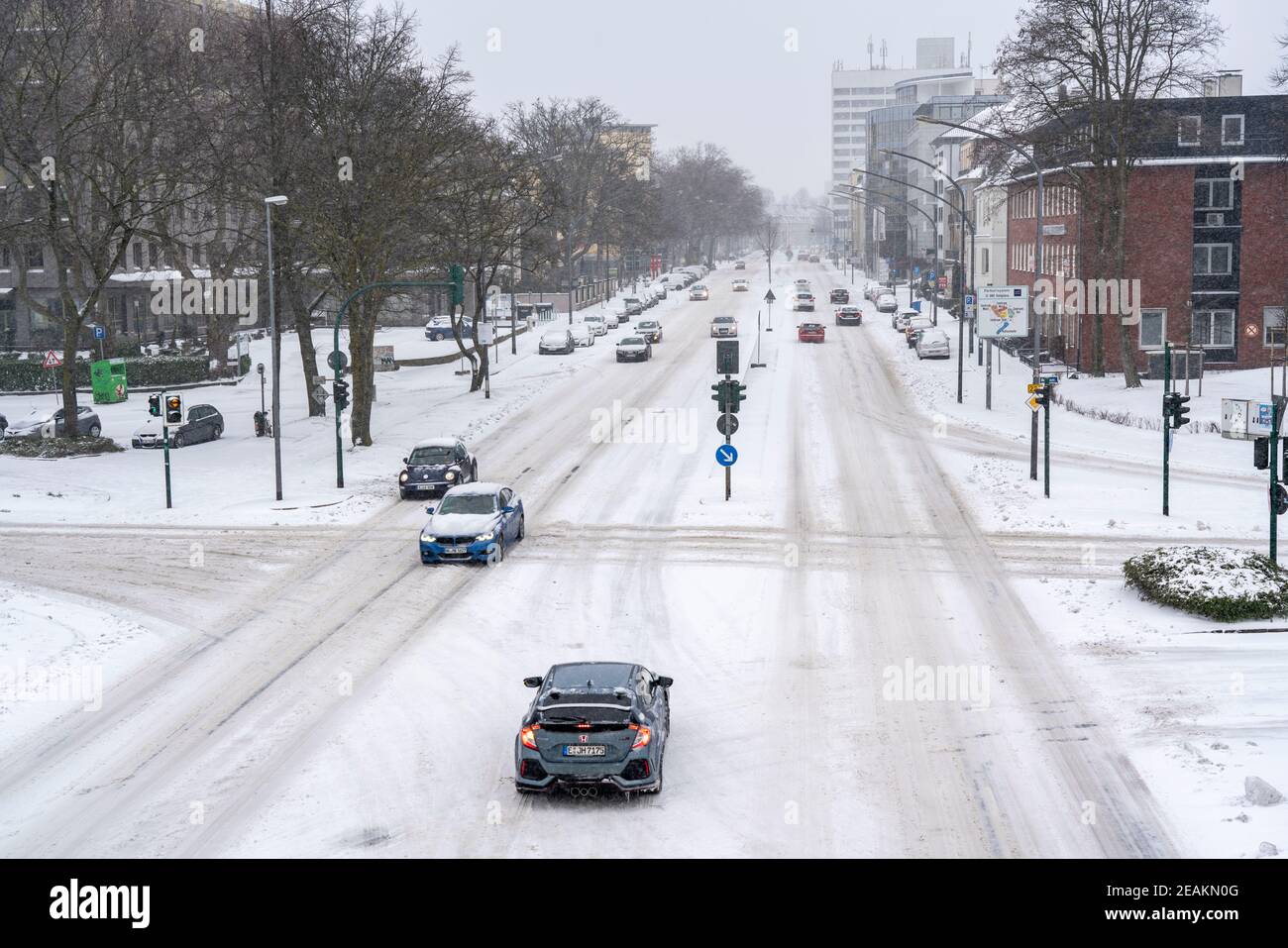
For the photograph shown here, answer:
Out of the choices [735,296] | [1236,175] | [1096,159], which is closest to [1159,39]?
[1096,159]

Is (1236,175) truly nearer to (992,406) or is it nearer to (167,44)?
(992,406)

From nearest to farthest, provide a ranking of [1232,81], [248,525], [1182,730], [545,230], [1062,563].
Answer: [1182,730] < [1062,563] < [248,525] < [1232,81] < [545,230]

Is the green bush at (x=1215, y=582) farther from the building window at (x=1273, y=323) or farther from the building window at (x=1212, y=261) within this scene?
the building window at (x=1212, y=261)

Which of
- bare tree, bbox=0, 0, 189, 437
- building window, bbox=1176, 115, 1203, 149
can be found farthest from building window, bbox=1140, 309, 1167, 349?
bare tree, bbox=0, 0, 189, 437

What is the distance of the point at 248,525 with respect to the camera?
103ft

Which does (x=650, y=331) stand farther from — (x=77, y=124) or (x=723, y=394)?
(x=723, y=394)

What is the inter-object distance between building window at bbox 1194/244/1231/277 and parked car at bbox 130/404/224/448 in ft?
121

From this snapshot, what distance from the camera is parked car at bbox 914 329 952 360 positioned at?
2419 inches

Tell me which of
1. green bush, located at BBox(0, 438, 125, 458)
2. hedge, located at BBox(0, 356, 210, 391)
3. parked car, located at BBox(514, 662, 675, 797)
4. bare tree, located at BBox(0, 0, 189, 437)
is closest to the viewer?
parked car, located at BBox(514, 662, 675, 797)

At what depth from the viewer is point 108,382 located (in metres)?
55.8

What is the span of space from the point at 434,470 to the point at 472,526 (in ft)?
24.2

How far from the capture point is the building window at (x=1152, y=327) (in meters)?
55.0

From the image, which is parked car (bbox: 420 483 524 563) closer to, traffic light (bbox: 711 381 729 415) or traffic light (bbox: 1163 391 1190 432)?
traffic light (bbox: 711 381 729 415)

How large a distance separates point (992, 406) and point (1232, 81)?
2503 centimetres
